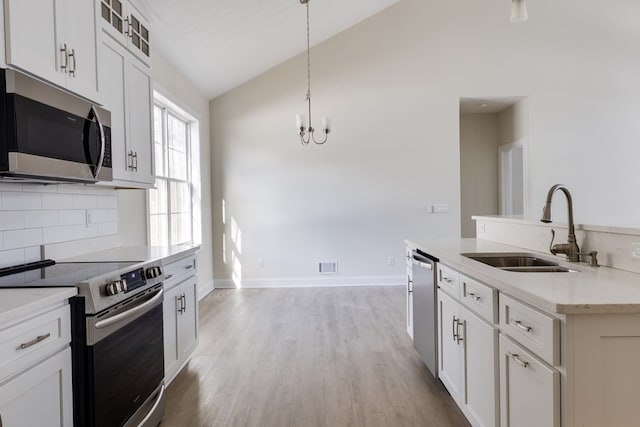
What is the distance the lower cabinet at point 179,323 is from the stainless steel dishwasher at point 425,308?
167 centimetres

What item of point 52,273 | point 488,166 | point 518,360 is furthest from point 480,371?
point 488,166

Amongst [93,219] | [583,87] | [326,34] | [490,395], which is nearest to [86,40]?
[93,219]

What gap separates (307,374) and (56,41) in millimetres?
2471

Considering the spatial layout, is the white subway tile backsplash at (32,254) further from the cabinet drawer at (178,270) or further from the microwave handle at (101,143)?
the cabinet drawer at (178,270)

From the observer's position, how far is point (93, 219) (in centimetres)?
256

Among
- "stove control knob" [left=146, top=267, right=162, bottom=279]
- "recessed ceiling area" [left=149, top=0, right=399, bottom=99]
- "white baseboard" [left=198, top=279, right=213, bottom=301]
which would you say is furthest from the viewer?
"white baseboard" [left=198, top=279, right=213, bottom=301]

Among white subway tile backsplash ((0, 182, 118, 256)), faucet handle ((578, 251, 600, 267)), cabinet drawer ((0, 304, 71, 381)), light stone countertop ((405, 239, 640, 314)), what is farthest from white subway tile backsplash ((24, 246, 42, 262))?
faucet handle ((578, 251, 600, 267))

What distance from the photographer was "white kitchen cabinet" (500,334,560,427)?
1.18m

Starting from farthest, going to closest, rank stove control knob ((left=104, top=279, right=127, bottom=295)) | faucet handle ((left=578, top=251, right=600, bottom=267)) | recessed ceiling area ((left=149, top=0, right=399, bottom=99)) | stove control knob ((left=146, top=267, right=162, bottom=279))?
recessed ceiling area ((left=149, top=0, right=399, bottom=99)) < stove control knob ((left=146, top=267, right=162, bottom=279)) < faucet handle ((left=578, top=251, right=600, bottom=267)) < stove control knob ((left=104, top=279, right=127, bottom=295))

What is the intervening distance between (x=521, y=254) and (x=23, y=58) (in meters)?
2.70

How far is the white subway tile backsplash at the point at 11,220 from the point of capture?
1832 mm

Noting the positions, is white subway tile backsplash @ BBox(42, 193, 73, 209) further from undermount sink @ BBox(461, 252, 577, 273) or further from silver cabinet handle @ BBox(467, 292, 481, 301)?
undermount sink @ BBox(461, 252, 577, 273)

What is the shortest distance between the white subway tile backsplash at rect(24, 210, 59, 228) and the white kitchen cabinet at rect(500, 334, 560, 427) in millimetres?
2416

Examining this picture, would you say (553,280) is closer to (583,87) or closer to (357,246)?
(357,246)
